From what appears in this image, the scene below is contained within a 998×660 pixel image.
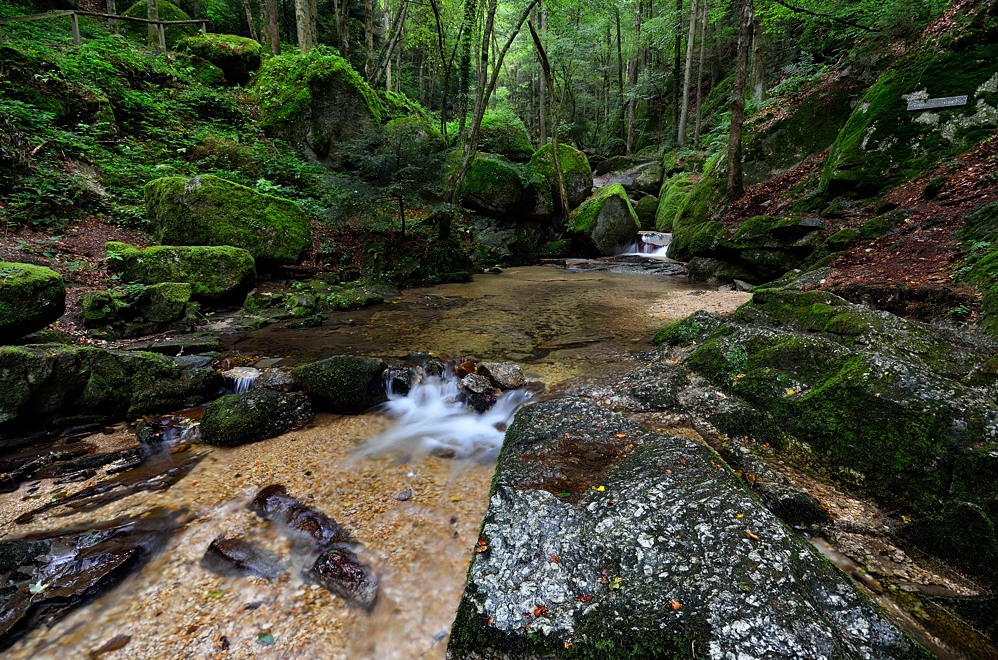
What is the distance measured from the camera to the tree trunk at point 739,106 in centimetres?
969

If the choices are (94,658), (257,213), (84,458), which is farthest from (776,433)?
(257,213)

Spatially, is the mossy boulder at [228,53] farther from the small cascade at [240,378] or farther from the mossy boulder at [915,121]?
the mossy boulder at [915,121]

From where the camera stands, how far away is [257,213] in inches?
363

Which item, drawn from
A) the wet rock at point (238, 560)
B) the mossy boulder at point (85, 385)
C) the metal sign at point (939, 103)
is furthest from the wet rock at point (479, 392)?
the metal sign at point (939, 103)

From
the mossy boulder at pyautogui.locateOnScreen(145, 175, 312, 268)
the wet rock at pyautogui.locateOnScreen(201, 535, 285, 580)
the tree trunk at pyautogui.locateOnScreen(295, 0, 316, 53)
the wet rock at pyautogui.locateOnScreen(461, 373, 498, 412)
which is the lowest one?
the wet rock at pyautogui.locateOnScreen(201, 535, 285, 580)

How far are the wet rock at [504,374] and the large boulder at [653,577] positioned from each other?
96.5 inches

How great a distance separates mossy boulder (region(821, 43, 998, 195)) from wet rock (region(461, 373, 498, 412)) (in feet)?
27.5

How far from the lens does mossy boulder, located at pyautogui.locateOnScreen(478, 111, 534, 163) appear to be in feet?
59.8

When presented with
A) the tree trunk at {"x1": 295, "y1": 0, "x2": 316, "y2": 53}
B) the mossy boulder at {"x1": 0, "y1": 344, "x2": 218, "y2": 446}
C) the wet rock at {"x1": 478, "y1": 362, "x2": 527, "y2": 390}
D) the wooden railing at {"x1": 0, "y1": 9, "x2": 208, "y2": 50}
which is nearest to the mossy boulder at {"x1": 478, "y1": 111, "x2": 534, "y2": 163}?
the tree trunk at {"x1": 295, "y1": 0, "x2": 316, "y2": 53}

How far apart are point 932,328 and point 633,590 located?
179 inches

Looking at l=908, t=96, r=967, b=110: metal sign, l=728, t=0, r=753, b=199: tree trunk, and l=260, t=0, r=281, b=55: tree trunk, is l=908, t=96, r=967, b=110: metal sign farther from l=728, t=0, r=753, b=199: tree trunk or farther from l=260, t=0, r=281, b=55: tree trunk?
l=260, t=0, r=281, b=55: tree trunk

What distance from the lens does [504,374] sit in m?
5.23

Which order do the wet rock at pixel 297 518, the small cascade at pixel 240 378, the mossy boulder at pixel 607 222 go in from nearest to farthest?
the wet rock at pixel 297 518, the small cascade at pixel 240 378, the mossy boulder at pixel 607 222

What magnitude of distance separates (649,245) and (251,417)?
1506 centimetres
